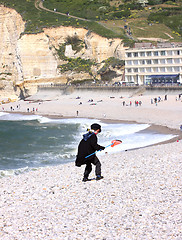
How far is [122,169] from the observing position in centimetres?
1675

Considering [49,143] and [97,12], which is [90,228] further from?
[97,12]

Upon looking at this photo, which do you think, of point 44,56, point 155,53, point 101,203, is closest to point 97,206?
point 101,203

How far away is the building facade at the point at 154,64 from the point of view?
226 ft

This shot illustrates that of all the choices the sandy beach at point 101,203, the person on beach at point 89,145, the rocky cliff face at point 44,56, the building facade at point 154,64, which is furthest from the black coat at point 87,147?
the rocky cliff face at point 44,56

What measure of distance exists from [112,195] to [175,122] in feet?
96.3

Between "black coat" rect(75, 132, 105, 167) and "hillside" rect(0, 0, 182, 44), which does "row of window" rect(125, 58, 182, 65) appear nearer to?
"hillside" rect(0, 0, 182, 44)

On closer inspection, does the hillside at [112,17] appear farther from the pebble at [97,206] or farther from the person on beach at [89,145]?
the person on beach at [89,145]

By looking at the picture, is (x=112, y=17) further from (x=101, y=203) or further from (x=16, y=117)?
(x=101, y=203)

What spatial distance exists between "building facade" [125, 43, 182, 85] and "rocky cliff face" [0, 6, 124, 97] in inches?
A: 217

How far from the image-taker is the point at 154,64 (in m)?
71.0

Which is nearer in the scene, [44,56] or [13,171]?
[13,171]

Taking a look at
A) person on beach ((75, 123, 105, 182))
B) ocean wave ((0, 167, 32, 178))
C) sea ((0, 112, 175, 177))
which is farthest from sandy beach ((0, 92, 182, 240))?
sea ((0, 112, 175, 177))

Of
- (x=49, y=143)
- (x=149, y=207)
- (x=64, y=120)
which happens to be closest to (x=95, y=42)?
(x=64, y=120)

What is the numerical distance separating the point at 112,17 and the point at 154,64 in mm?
29940
